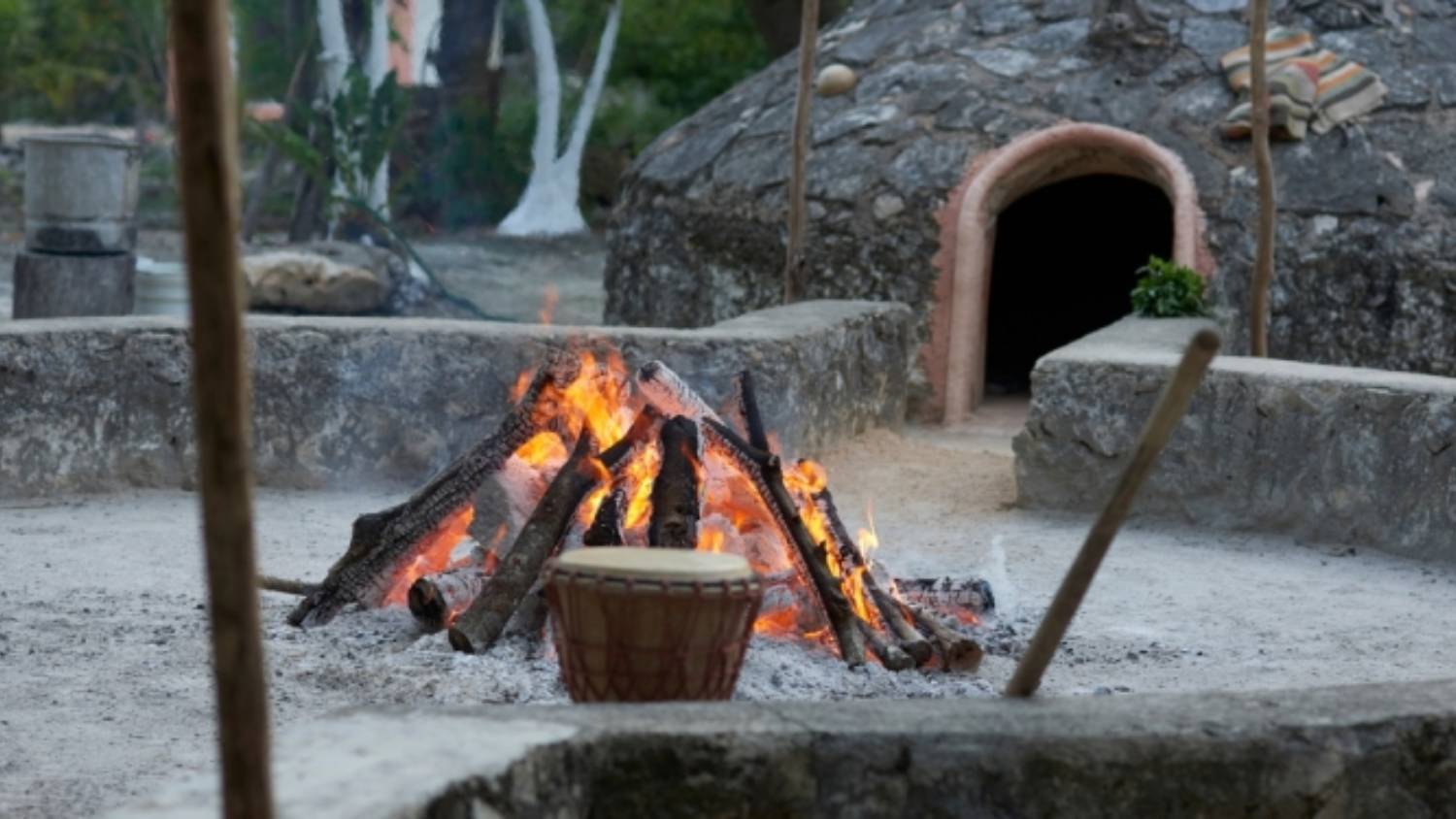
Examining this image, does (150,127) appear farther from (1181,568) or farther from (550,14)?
(1181,568)

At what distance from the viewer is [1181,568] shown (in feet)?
24.3

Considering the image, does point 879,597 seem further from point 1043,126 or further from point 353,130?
point 353,130

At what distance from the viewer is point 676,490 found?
5547 millimetres

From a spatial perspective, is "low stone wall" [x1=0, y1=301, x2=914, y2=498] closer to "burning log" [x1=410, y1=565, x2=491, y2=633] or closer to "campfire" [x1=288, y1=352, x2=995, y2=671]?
"campfire" [x1=288, y1=352, x2=995, y2=671]

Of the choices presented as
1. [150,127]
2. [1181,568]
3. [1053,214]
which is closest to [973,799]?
[1181,568]

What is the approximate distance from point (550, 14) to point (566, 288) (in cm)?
623

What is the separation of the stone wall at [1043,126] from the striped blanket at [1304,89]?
0.10 m

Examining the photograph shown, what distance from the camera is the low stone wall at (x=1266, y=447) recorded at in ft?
24.9

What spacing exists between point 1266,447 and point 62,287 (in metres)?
7.92

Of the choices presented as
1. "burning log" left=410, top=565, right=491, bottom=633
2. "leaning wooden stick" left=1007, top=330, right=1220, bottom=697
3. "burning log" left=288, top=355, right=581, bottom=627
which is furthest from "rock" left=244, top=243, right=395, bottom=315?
"leaning wooden stick" left=1007, top=330, right=1220, bottom=697

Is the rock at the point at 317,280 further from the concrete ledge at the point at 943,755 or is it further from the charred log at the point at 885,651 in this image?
the concrete ledge at the point at 943,755

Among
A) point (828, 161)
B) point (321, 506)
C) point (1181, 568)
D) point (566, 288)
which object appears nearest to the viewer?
point (1181, 568)

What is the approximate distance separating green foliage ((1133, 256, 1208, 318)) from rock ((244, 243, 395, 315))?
9.17 meters

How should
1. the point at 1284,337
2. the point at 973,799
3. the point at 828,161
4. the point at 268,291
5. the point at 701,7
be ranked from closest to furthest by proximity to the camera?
the point at 973,799
the point at 1284,337
the point at 828,161
the point at 268,291
the point at 701,7
